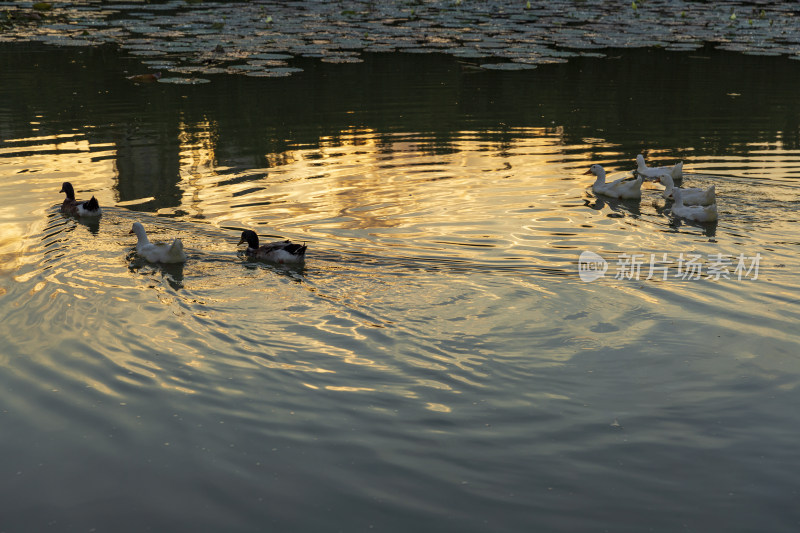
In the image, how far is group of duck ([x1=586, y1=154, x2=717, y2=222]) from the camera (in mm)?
11969

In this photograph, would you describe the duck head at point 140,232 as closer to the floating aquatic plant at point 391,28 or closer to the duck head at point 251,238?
the duck head at point 251,238

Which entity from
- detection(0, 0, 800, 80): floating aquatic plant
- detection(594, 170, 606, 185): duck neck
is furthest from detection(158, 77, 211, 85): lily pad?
detection(594, 170, 606, 185): duck neck

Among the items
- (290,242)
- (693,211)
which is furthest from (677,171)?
(290,242)

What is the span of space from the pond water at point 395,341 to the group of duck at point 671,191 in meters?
0.22

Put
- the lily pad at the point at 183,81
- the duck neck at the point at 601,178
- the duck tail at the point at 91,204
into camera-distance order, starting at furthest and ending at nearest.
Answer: the lily pad at the point at 183,81, the duck neck at the point at 601,178, the duck tail at the point at 91,204

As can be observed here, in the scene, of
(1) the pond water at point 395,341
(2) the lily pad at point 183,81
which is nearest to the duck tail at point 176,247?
(1) the pond water at point 395,341

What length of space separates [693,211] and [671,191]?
4.26 feet

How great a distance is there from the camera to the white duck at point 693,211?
11.8 meters

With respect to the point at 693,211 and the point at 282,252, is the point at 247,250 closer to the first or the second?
the point at 282,252

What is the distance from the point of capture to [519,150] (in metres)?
16.0

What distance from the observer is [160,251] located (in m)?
9.99

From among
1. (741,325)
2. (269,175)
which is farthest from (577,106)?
(741,325)

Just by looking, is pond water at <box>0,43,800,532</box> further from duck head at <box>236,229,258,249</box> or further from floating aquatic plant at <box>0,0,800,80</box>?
floating aquatic plant at <box>0,0,800,80</box>

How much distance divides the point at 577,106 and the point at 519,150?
15.3 feet
